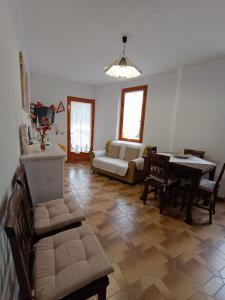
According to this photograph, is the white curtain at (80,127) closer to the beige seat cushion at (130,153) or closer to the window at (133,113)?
the window at (133,113)

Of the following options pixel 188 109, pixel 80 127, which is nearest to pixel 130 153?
pixel 188 109

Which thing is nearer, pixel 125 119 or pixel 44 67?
pixel 44 67

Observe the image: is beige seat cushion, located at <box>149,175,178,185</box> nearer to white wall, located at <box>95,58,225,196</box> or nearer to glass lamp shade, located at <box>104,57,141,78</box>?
white wall, located at <box>95,58,225,196</box>

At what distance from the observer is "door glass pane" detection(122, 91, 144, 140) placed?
4414 millimetres

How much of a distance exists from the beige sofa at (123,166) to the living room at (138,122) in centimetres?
3

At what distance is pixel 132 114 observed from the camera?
4.60 metres

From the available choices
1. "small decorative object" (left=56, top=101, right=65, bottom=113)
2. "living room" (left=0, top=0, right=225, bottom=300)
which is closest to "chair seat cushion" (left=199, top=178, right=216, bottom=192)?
"living room" (left=0, top=0, right=225, bottom=300)

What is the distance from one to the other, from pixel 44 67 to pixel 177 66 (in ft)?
10.0

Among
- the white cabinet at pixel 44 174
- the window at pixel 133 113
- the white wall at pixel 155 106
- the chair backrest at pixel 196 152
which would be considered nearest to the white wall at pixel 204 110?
the chair backrest at pixel 196 152

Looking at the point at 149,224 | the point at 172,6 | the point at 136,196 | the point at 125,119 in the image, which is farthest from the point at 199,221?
the point at 125,119

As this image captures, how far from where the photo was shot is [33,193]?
1.86 meters

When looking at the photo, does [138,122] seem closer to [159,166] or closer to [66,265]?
[159,166]

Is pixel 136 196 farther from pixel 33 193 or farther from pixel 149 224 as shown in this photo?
pixel 33 193

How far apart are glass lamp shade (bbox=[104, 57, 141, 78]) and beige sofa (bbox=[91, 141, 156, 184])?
1829mm
